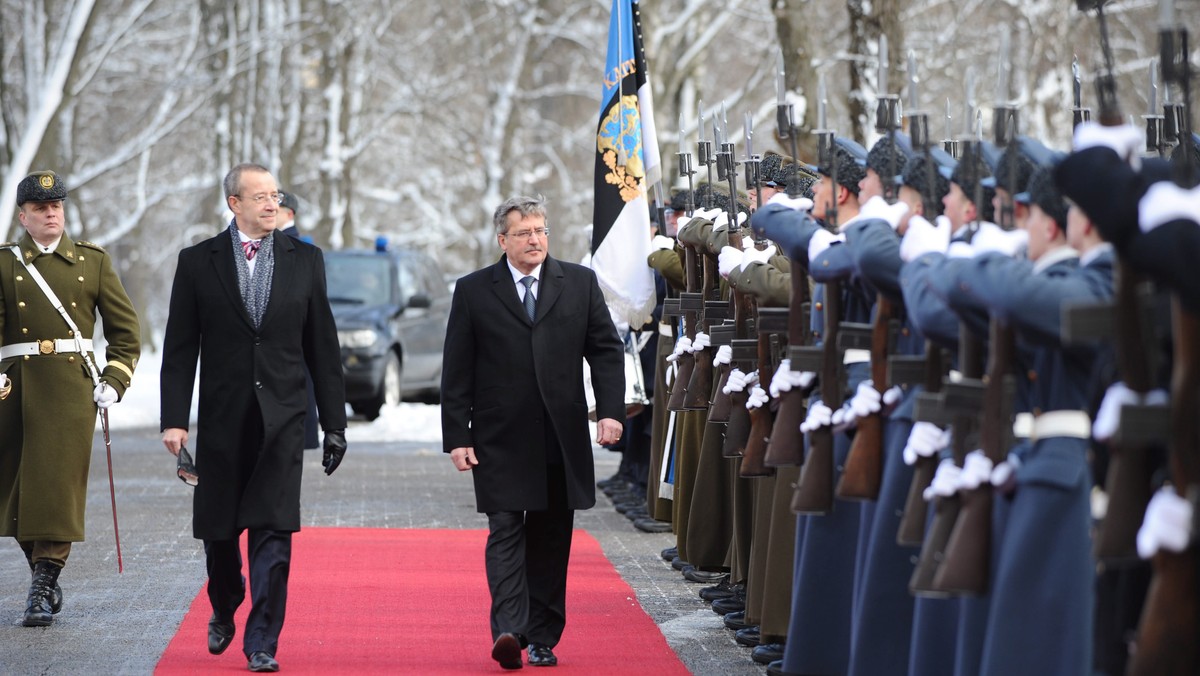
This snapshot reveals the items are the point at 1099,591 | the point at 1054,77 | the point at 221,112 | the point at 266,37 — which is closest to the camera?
the point at 1099,591

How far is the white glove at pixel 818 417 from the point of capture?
6977 mm

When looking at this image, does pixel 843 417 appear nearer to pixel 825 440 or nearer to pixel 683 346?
pixel 825 440

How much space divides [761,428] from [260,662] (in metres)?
2.23

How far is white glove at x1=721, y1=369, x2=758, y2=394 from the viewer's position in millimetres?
8578

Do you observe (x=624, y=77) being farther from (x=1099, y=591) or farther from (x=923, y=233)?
(x=1099, y=591)

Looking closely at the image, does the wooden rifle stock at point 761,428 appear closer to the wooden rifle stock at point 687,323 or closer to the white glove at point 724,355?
the white glove at point 724,355

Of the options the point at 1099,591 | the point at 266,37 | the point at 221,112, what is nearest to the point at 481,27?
the point at 221,112

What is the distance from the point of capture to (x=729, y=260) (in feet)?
28.8

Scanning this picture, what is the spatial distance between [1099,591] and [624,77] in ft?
26.9

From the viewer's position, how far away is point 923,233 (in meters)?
6.17

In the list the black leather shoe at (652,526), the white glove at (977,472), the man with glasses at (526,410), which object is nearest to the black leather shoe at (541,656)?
the man with glasses at (526,410)

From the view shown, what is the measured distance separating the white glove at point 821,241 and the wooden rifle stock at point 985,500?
1543mm

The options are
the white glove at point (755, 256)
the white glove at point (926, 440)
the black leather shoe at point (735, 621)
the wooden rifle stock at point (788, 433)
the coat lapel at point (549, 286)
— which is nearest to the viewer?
the white glove at point (926, 440)

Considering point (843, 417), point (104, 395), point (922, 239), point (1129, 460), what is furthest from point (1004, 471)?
point (104, 395)
